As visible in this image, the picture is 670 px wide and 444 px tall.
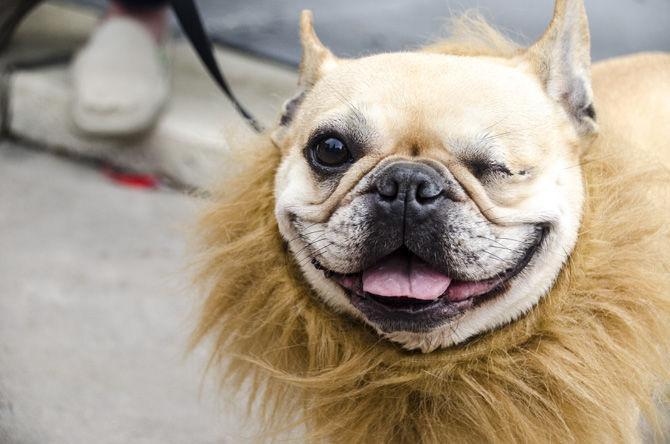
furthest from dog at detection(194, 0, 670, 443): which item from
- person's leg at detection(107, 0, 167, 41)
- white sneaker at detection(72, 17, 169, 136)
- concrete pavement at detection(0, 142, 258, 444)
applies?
person's leg at detection(107, 0, 167, 41)

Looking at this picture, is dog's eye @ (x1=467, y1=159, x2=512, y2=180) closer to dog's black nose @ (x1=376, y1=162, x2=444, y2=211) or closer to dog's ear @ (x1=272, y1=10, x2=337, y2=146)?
dog's black nose @ (x1=376, y1=162, x2=444, y2=211)

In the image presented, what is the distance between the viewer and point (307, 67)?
77.4 inches

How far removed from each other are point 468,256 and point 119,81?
2.52 meters

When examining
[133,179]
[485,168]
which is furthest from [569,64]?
[133,179]

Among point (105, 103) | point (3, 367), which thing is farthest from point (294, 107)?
point (105, 103)

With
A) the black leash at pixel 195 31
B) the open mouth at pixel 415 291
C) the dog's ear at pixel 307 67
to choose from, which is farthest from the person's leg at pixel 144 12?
the open mouth at pixel 415 291

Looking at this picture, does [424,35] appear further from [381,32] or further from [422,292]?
[422,292]

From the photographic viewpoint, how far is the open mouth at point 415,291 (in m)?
1.62

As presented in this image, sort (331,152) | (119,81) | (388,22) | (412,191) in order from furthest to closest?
(388,22) → (119,81) → (331,152) → (412,191)

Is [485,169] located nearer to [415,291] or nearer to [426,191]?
[426,191]

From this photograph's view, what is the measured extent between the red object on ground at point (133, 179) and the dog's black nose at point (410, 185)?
90.6 inches

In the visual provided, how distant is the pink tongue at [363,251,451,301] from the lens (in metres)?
1.63

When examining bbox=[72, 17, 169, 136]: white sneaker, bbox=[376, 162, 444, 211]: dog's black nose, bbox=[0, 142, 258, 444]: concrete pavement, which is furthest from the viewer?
bbox=[72, 17, 169, 136]: white sneaker

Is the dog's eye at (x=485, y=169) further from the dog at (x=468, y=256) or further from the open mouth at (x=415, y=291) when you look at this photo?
the open mouth at (x=415, y=291)
